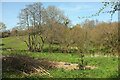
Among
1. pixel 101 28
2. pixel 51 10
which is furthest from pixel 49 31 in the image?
pixel 101 28

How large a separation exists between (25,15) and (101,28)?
1429 centimetres

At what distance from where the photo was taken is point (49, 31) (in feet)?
75.7

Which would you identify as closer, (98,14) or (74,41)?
(98,14)

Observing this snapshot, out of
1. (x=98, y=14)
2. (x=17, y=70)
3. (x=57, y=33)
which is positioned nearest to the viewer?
(x=98, y=14)

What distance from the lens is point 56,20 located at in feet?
75.6

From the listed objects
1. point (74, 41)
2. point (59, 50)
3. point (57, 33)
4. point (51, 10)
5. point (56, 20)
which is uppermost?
point (51, 10)

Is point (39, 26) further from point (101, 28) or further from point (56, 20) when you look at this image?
point (101, 28)

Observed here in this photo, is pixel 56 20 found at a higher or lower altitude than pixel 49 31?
higher

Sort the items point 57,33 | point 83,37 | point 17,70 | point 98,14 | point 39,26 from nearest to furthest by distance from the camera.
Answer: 1. point 98,14
2. point 17,70
3. point 83,37
4. point 39,26
5. point 57,33

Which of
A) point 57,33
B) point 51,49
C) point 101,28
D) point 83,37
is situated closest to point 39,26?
point 57,33

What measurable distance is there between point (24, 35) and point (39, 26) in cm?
488

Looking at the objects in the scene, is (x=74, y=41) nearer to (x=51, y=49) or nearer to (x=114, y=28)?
(x=51, y=49)

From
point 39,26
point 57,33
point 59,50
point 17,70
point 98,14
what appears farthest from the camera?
point 59,50

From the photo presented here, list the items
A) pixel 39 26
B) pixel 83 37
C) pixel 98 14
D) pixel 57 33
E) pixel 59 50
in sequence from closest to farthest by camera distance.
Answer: pixel 98 14 < pixel 83 37 < pixel 39 26 < pixel 57 33 < pixel 59 50
